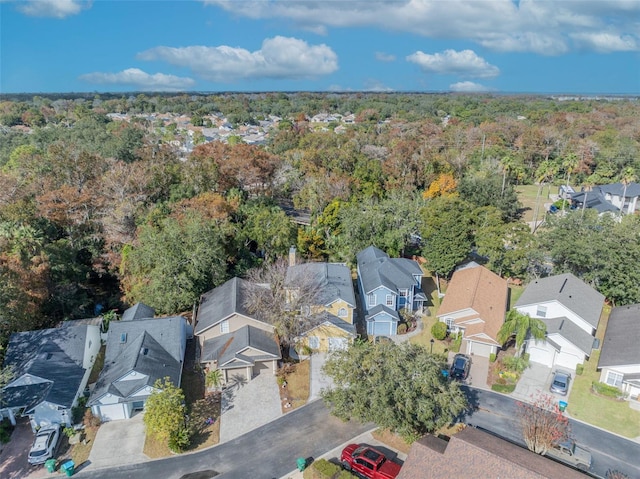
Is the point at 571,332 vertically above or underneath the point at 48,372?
above

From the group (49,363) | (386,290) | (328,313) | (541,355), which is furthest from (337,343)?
(49,363)

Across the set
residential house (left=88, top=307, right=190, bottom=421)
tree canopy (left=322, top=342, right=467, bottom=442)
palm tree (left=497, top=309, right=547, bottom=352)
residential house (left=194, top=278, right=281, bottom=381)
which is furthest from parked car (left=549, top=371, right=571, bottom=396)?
residential house (left=88, top=307, right=190, bottom=421)

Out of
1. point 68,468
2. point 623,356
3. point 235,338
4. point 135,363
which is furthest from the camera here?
point 235,338

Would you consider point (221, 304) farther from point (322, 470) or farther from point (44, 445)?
point (322, 470)

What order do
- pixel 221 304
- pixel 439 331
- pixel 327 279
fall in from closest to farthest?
pixel 221 304 < pixel 439 331 < pixel 327 279

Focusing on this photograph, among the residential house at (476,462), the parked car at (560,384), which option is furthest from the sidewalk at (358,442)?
the parked car at (560,384)

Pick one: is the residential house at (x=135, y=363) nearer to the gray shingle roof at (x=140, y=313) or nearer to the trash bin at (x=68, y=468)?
the gray shingle roof at (x=140, y=313)
